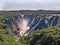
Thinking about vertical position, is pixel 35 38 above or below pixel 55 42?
below

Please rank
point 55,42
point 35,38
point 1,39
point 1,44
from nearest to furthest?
1. point 1,44
2. point 55,42
3. point 1,39
4. point 35,38

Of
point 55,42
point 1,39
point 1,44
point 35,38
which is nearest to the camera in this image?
point 1,44

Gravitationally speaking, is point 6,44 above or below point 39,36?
above

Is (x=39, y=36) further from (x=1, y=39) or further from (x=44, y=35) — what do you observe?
(x=1, y=39)

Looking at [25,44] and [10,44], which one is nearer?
[10,44]

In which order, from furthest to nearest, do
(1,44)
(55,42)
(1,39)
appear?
(1,39) → (55,42) → (1,44)

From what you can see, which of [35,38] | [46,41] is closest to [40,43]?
[46,41]

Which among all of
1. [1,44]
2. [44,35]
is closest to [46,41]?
[44,35]

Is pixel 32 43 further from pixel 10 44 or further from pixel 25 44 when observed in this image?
pixel 10 44

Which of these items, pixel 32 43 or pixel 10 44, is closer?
pixel 10 44
